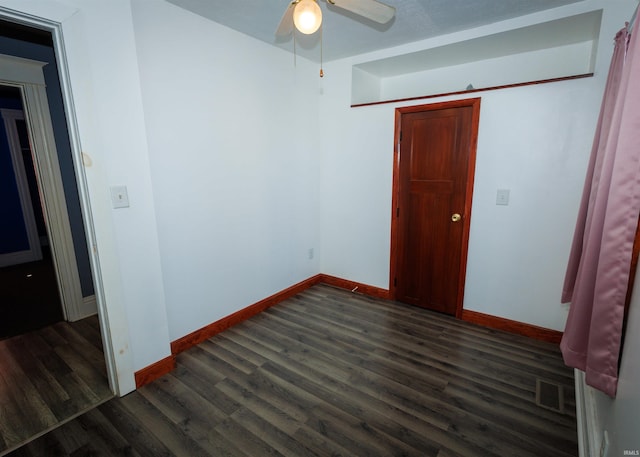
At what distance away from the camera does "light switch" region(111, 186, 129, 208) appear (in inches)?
72.9

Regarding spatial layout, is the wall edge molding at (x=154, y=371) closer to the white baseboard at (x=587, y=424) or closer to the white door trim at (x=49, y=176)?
the white door trim at (x=49, y=176)

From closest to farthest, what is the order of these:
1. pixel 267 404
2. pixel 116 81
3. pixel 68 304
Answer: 1. pixel 116 81
2. pixel 267 404
3. pixel 68 304

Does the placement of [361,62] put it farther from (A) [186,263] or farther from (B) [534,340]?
(B) [534,340]

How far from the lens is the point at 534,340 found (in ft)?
8.55

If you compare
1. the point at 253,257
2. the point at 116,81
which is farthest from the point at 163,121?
the point at 253,257

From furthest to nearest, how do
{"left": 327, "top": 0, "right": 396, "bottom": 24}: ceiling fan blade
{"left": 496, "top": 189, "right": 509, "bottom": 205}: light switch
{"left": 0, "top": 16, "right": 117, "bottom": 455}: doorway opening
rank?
1. {"left": 496, "top": 189, "right": 509, "bottom": 205}: light switch
2. {"left": 0, "top": 16, "right": 117, "bottom": 455}: doorway opening
3. {"left": 327, "top": 0, "right": 396, "bottom": 24}: ceiling fan blade

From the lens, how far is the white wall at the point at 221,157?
7.25 feet

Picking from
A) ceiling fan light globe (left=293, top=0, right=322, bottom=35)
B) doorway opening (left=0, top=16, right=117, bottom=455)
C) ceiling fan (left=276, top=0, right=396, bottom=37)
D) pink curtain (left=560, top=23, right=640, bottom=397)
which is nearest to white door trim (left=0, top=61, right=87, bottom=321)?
doorway opening (left=0, top=16, right=117, bottom=455)

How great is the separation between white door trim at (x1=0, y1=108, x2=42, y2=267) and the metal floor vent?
6.54 m

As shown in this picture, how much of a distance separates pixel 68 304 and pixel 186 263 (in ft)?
4.91

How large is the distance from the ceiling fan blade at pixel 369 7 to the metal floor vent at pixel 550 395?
248cm

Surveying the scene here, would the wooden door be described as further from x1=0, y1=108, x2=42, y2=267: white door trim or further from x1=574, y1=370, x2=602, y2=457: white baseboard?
x1=0, y1=108, x2=42, y2=267: white door trim

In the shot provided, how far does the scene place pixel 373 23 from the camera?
2.43 m

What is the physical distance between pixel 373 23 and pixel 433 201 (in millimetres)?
1637
